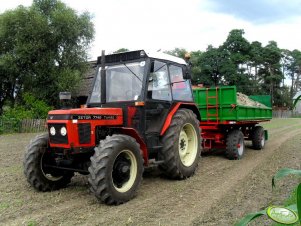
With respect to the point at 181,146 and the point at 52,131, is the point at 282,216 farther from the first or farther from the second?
the point at 181,146

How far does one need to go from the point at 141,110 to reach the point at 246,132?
620 centimetres

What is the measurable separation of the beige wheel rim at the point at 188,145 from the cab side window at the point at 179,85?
61 cm

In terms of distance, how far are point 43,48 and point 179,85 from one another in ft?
55.8

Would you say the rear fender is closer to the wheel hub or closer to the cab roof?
the cab roof

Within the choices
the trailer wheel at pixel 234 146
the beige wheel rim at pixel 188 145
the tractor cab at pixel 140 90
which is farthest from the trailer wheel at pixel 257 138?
the tractor cab at pixel 140 90

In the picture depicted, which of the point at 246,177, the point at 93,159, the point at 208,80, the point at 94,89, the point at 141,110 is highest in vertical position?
the point at 208,80

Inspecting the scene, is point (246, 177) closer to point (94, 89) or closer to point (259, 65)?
point (94, 89)

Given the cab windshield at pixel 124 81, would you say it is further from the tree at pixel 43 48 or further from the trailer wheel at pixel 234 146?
the tree at pixel 43 48

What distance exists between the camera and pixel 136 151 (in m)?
5.30

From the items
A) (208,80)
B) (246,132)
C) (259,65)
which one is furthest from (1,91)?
(259,65)

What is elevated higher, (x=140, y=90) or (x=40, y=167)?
(x=140, y=90)

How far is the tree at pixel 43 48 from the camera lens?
21844 mm

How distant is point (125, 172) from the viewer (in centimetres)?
517

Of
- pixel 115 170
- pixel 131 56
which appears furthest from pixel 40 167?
pixel 131 56
